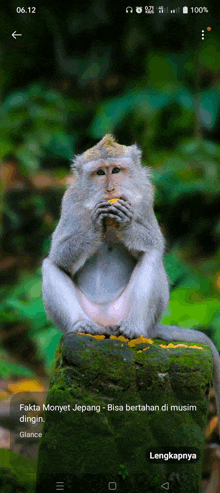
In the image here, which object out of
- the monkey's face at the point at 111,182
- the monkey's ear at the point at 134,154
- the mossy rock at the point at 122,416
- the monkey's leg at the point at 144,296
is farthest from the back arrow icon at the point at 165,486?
the monkey's ear at the point at 134,154

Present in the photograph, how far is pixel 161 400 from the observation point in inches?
162

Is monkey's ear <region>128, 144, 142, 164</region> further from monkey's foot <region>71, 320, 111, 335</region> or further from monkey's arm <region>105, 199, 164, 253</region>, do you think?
monkey's foot <region>71, 320, 111, 335</region>

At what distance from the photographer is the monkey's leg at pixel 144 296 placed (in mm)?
4750

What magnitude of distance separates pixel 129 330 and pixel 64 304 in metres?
0.65

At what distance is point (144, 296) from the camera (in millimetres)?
4766

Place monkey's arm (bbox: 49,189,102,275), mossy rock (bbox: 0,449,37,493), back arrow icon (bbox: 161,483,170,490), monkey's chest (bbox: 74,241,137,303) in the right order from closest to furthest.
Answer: back arrow icon (bbox: 161,483,170,490) < mossy rock (bbox: 0,449,37,493) < monkey's arm (bbox: 49,189,102,275) < monkey's chest (bbox: 74,241,137,303)

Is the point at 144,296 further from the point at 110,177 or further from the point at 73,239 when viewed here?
the point at 110,177

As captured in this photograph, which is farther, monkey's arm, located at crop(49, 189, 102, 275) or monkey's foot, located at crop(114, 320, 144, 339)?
monkey's arm, located at crop(49, 189, 102, 275)

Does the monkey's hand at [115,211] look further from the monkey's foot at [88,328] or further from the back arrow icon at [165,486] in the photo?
the back arrow icon at [165,486]

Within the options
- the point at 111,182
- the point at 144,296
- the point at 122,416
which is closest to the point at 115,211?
the point at 111,182

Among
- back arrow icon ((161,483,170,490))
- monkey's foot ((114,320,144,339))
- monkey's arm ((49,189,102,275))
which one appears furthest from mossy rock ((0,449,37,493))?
monkey's arm ((49,189,102,275))

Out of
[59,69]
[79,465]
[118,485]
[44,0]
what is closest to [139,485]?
[118,485]

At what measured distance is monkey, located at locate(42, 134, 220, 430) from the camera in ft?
15.7

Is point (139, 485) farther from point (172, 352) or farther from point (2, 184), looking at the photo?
point (2, 184)
